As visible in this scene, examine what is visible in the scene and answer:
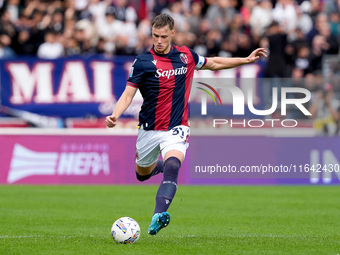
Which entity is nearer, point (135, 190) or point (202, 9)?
point (135, 190)

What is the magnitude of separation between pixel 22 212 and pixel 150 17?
41.8 ft

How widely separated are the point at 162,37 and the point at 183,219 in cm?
370

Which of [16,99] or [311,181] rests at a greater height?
[16,99]

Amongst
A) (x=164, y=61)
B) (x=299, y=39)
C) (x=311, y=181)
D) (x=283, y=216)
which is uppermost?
(x=164, y=61)

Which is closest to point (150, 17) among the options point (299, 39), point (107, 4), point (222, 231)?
point (107, 4)

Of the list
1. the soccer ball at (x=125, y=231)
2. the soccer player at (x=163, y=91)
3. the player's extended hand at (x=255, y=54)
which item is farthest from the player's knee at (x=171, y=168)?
the player's extended hand at (x=255, y=54)

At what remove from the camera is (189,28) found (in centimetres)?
2281

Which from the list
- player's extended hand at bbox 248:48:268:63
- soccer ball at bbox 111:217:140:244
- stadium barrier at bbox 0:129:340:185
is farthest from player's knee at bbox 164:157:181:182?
stadium barrier at bbox 0:129:340:185

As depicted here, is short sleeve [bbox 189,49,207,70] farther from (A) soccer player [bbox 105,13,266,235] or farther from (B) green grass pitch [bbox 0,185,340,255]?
(B) green grass pitch [bbox 0,185,340,255]

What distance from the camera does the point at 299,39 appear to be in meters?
21.9

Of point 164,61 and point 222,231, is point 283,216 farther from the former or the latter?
point 164,61

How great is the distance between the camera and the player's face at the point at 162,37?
9359 millimetres

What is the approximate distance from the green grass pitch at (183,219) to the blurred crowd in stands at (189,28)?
196 inches

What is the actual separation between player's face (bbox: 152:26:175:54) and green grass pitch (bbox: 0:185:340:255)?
7.51 ft
